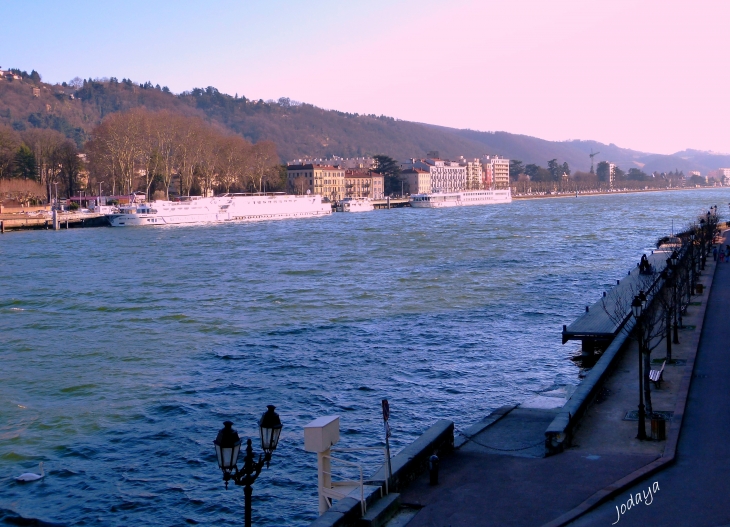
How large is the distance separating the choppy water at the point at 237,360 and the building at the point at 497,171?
4985 inches

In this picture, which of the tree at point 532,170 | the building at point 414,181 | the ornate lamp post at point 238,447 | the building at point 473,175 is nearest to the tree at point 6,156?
the building at point 414,181

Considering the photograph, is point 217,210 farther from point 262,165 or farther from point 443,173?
point 443,173

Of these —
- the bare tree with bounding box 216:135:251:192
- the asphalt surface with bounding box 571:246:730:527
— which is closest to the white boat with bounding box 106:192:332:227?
the bare tree with bounding box 216:135:251:192

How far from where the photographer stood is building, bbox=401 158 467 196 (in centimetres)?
13062

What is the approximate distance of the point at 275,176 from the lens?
93375 mm

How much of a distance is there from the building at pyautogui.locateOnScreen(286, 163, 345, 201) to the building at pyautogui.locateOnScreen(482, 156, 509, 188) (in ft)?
180

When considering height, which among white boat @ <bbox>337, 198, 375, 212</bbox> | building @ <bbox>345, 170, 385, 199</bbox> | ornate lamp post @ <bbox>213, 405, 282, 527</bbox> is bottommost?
ornate lamp post @ <bbox>213, 405, 282, 527</bbox>

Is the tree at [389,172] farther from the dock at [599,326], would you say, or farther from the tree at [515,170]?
the dock at [599,326]

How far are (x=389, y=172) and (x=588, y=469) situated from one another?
11179 centimetres

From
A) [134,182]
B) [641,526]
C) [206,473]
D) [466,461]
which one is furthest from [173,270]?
[134,182]

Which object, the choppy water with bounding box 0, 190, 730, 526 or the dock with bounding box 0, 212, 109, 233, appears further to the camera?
the dock with bounding box 0, 212, 109, 233

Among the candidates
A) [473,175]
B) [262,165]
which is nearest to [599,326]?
[262,165]

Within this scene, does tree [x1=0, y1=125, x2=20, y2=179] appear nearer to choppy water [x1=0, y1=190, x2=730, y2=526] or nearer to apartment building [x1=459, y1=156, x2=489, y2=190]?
choppy water [x1=0, y1=190, x2=730, y2=526]

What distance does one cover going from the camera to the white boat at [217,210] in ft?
201
